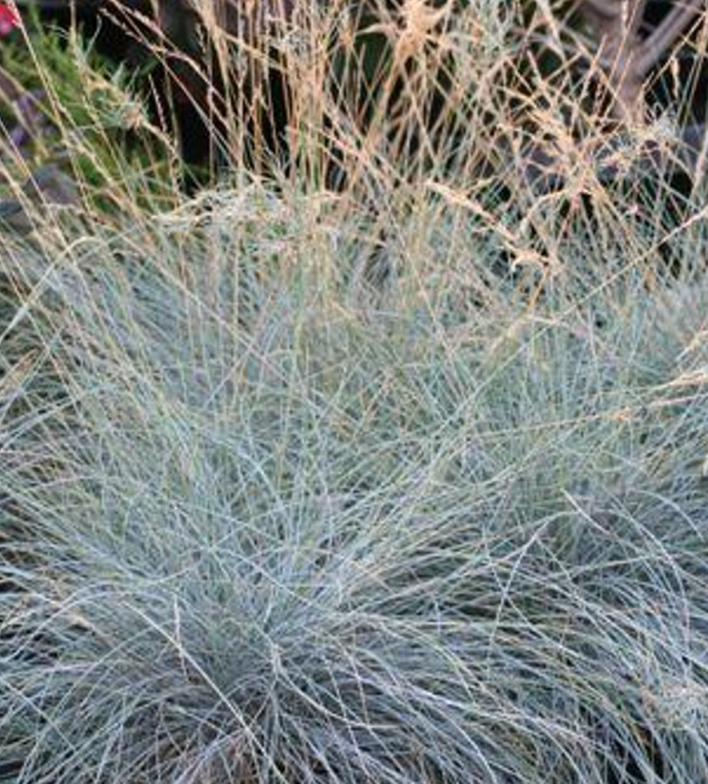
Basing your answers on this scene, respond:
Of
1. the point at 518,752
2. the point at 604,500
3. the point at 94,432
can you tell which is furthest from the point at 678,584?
the point at 94,432

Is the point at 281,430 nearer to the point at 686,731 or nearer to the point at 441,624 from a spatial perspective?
the point at 441,624

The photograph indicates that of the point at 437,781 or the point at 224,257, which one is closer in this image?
the point at 437,781

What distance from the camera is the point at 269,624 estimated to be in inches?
113

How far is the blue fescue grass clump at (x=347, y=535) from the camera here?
2834 millimetres

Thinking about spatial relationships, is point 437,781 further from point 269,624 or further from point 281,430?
point 281,430

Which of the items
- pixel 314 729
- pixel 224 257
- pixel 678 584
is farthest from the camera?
pixel 224 257

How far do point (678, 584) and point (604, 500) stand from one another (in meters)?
0.19

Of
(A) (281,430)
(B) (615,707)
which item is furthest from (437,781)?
(A) (281,430)

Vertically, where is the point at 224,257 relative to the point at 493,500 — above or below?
below

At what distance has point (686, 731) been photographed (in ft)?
9.37

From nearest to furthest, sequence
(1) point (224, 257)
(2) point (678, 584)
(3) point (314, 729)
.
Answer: (3) point (314, 729)
(2) point (678, 584)
(1) point (224, 257)

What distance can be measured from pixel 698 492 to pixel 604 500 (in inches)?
7.6

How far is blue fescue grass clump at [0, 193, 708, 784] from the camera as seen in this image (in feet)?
9.30

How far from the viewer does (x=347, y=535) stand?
3.11 metres
